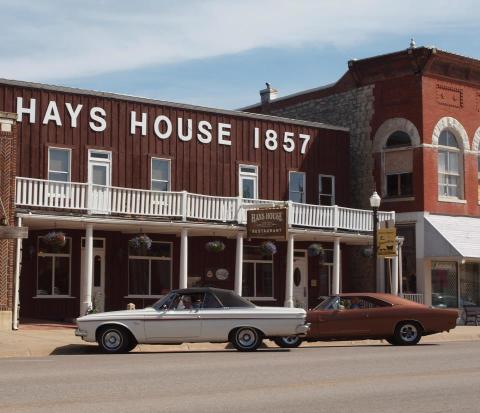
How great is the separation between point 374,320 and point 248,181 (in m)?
13.7

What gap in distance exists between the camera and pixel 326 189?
3725cm

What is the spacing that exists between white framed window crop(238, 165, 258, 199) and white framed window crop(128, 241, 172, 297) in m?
3.97

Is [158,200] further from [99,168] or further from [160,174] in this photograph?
[160,174]

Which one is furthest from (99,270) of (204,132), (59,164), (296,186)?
(296,186)

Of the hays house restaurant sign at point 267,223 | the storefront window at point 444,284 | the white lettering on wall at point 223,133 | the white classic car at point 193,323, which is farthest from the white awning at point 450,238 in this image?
the white classic car at point 193,323

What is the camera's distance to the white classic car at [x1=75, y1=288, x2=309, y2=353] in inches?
746

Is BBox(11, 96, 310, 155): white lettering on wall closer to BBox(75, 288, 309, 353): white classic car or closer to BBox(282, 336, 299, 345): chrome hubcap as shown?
BBox(75, 288, 309, 353): white classic car

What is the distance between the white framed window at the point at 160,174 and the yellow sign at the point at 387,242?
8.34 meters

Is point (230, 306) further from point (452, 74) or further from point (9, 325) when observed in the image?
point (452, 74)

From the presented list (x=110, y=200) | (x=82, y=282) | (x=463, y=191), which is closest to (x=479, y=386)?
(x=110, y=200)

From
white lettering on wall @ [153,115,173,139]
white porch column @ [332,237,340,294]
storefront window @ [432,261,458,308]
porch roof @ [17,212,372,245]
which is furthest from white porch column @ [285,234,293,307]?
storefront window @ [432,261,458,308]

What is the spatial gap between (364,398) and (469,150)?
28.0 meters

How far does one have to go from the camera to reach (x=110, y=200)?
2816 cm

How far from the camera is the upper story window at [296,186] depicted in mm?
36000
